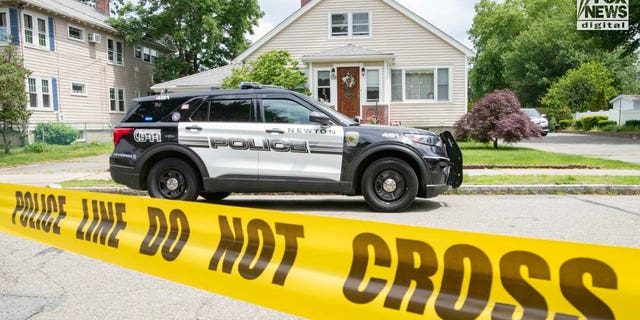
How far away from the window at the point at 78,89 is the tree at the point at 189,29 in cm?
534

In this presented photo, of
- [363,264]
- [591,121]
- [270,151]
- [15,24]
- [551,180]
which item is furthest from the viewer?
→ [591,121]

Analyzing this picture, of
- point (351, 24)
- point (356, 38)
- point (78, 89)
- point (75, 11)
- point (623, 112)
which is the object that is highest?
point (75, 11)

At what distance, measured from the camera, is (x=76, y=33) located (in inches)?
1187

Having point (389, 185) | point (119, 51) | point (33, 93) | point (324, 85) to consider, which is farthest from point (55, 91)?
point (389, 185)

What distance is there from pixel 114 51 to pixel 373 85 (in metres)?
20.7

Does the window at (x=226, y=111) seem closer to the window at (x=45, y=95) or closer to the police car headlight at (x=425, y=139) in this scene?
the police car headlight at (x=425, y=139)

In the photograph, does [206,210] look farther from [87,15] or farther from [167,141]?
[87,15]

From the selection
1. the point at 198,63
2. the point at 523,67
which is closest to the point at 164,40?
the point at 198,63

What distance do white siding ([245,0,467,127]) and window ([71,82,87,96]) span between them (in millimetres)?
12705

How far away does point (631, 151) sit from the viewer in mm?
16797

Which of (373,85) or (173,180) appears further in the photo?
(373,85)

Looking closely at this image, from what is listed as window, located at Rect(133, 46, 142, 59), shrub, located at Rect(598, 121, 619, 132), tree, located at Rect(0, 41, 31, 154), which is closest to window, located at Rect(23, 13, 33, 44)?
tree, located at Rect(0, 41, 31, 154)

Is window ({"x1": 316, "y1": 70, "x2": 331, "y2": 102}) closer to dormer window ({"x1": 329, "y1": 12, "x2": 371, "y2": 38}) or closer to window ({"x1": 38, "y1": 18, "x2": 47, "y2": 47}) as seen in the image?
dormer window ({"x1": 329, "y1": 12, "x2": 371, "y2": 38})

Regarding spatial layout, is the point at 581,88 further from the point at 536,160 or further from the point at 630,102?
the point at 536,160
